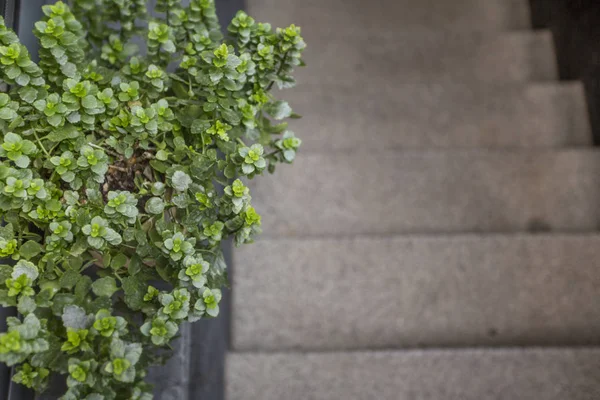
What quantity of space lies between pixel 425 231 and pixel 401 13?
1052 millimetres

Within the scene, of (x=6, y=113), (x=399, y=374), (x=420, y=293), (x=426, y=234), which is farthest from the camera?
(x=426, y=234)

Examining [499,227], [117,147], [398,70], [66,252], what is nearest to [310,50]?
[398,70]

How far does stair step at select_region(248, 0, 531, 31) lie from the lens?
7.38ft

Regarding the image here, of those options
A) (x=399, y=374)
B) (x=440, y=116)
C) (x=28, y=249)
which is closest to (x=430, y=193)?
(x=440, y=116)

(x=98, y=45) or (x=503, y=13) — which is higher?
(x=503, y=13)

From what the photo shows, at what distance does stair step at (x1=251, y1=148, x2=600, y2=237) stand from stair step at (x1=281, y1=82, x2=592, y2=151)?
164 mm

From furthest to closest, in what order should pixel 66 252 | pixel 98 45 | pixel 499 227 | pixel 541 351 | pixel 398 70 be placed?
pixel 398 70
pixel 499 227
pixel 541 351
pixel 98 45
pixel 66 252

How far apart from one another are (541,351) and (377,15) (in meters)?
1.48

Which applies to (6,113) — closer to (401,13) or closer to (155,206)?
(155,206)

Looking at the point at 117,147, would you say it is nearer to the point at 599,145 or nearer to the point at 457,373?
the point at 457,373

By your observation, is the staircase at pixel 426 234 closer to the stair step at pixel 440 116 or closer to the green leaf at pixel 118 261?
the stair step at pixel 440 116

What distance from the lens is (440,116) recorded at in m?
1.94

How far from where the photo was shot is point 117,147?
38.8 inches

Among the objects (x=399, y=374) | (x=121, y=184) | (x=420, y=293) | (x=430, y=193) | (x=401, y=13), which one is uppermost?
(x=401, y=13)
